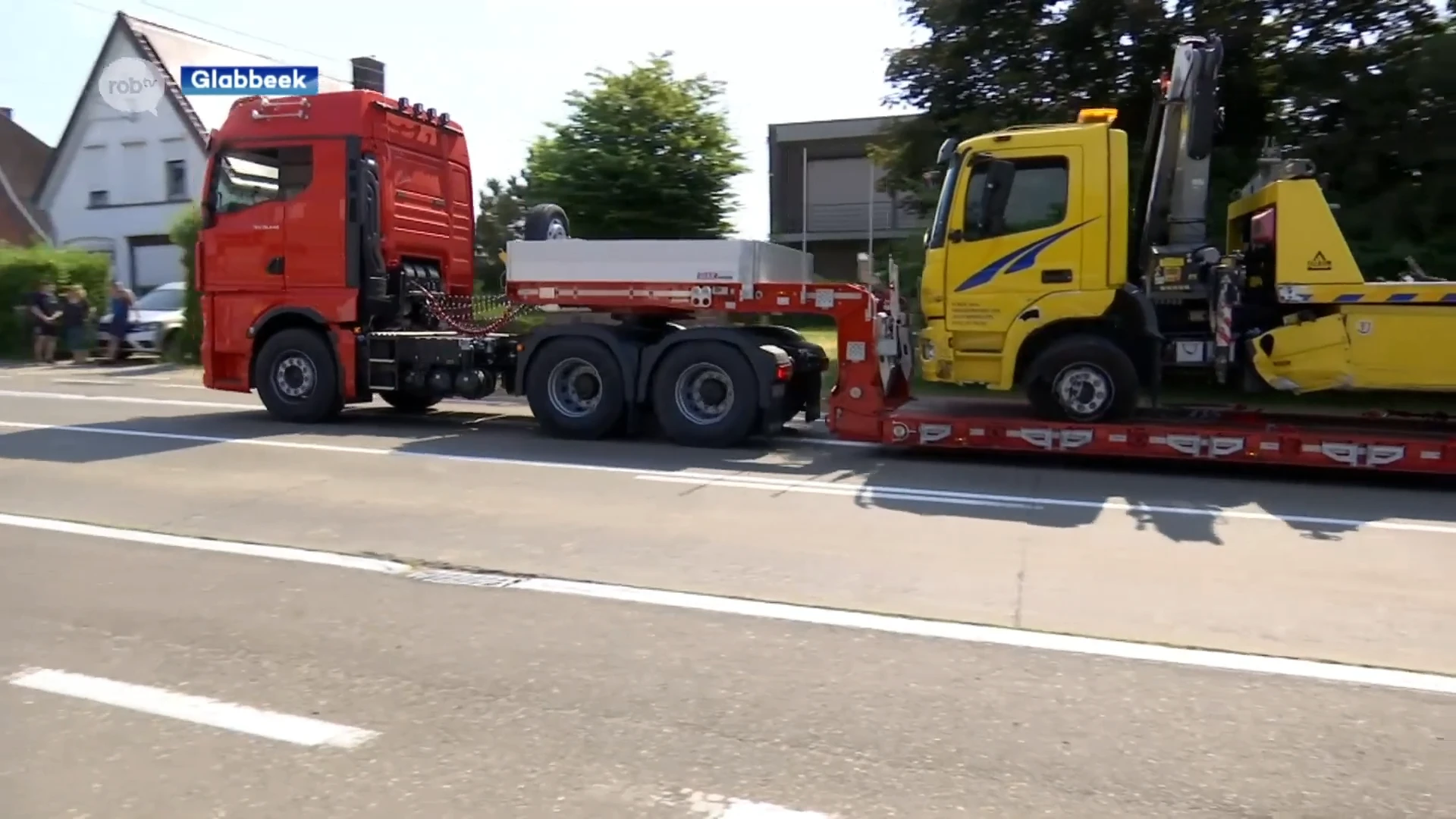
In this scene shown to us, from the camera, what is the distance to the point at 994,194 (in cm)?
1060

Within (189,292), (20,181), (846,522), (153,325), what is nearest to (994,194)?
(846,522)

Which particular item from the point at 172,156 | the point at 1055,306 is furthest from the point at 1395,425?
the point at 172,156

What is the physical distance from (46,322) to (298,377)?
12.7 metres

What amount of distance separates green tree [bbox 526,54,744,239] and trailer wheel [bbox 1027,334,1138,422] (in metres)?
9.24

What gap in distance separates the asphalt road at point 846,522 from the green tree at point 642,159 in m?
6.96

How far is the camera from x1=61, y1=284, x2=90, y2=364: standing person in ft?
75.3

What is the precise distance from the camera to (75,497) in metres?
9.06

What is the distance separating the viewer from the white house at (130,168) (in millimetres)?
36219

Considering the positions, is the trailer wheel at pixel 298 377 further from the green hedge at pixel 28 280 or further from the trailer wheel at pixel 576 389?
the green hedge at pixel 28 280

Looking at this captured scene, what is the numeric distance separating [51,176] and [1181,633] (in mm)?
41115

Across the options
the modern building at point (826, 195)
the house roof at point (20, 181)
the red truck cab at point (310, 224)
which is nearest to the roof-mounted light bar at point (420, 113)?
the red truck cab at point (310, 224)

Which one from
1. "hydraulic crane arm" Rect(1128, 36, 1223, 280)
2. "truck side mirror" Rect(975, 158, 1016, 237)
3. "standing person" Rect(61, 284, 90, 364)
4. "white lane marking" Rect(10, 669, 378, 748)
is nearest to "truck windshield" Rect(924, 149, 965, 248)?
"truck side mirror" Rect(975, 158, 1016, 237)

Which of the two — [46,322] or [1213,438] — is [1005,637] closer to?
[1213,438]

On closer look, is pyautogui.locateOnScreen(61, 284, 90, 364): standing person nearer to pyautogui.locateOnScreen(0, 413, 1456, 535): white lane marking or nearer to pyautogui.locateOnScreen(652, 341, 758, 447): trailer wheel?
pyautogui.locateOnScreen(0, 413, 1456, 535): white lane marking
